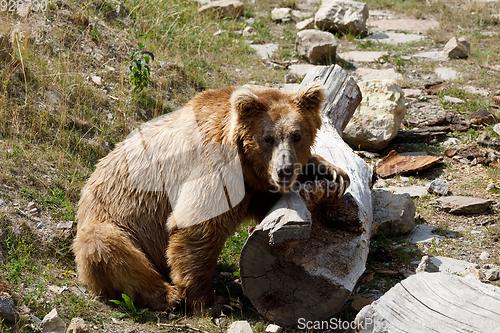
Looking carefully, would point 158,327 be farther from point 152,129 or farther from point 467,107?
point 467,107

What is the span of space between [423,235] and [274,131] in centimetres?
239

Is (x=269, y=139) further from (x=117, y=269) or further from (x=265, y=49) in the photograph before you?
(x=265, y=49)

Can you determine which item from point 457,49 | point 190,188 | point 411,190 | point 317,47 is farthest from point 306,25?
point 190,188

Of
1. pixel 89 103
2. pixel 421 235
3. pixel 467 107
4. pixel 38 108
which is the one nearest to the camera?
pixel 421 235

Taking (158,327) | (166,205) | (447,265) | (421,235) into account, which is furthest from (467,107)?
(158,327)

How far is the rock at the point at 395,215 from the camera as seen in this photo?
16.5ft

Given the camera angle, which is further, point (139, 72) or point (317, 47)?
point (317, 47)

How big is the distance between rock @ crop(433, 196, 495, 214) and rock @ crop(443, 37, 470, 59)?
5403 millimetres

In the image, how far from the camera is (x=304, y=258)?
3871mm

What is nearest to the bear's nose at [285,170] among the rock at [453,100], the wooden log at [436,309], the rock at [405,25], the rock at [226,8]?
the wooden log at [436,309]

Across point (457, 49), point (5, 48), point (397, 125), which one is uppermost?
point (5, 48)

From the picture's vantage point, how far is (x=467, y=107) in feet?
25.9

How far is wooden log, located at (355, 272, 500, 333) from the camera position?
2.77m

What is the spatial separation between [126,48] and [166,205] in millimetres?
4508
